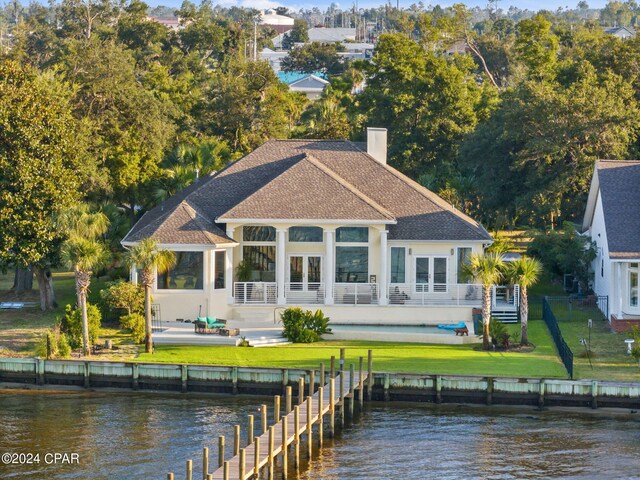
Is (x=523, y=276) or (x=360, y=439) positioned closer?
(x=360, y=439)

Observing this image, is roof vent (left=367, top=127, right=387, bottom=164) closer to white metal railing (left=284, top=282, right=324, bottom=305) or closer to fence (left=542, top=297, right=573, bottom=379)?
white metal railing (left=284, top=282, right=324, bottom=305)

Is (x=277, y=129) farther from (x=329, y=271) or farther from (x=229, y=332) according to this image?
(x=229, y=332)


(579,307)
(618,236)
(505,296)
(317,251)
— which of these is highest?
(618,236)

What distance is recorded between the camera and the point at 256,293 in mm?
56344

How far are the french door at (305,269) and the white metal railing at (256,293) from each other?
139cm

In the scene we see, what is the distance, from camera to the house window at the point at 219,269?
185ft

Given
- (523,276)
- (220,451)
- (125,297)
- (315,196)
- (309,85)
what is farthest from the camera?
(309,85)

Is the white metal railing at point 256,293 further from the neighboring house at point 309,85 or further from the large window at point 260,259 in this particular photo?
the neighboring house at point 309,85

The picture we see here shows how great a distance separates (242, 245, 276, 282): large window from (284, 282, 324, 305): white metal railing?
1.17 meters

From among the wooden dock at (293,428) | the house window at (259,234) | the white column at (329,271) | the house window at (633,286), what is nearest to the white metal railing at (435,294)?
the white column at (329,271)

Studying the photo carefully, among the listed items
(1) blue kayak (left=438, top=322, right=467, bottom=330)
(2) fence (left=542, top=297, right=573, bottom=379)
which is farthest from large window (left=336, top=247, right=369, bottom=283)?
(2) fence (left=542, top=297, right=573, bottom=379)

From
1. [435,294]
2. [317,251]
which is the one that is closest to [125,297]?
[317,251]

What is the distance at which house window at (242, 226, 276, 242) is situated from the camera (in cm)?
5756

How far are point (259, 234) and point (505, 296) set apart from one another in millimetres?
11323
